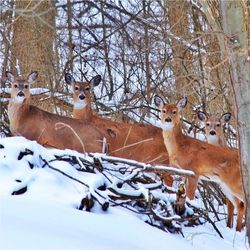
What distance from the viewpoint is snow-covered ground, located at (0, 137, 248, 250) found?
4.10 meters

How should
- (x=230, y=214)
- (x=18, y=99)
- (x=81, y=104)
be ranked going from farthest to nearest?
(x=81, y=104) → (x=18, y=99) → (x=230, y=214)

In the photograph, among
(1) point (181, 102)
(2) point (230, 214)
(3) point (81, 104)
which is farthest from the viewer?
(3) point (81, 104)

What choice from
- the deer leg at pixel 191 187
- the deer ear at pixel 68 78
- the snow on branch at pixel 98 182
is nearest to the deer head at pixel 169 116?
the deer leg at pixel 191 187

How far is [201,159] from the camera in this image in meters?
9.46

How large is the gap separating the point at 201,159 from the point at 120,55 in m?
5.17

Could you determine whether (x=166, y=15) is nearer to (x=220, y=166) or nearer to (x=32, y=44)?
(x=32, y=44)

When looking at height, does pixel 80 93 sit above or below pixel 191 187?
above

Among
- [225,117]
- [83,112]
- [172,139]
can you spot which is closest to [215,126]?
[225,117]

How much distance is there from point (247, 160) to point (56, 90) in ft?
22.9

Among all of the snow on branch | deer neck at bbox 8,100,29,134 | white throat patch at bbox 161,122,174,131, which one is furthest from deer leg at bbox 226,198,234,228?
deer neck at bbox 8,100,29,134

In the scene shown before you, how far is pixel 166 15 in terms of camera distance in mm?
13242

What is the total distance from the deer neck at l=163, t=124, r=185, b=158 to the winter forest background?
2.33ft

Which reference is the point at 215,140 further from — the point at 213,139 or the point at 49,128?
the point at 49,128

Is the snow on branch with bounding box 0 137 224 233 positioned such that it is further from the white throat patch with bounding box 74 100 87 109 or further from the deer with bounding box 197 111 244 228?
the white throat patch with bounding box 74 100 87 109
